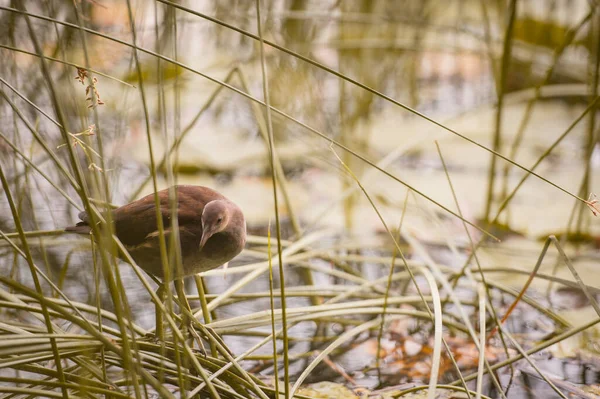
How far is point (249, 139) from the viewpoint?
305cm

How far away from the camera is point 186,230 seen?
93 cm

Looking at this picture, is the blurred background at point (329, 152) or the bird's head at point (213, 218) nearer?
the bird's head at point (213, 218)

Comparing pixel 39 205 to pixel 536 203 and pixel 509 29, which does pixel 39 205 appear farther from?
pixel 536 203

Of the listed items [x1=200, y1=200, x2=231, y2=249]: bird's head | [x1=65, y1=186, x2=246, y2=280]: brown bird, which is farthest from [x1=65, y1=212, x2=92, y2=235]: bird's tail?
[x1=200, y1=200, x2=231, y2=249]: bird's head

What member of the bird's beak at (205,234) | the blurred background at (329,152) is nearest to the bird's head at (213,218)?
the bird's beak at (205,234)

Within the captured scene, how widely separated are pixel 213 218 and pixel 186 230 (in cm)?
7

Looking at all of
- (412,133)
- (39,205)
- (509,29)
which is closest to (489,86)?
(412,133)

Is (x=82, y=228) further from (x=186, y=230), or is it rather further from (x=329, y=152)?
(x=329, y=152)

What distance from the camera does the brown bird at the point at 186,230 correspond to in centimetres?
92

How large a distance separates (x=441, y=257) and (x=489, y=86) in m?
2.37

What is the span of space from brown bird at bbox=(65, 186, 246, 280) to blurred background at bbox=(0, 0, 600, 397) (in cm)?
8

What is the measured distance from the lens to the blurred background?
3.77 ft

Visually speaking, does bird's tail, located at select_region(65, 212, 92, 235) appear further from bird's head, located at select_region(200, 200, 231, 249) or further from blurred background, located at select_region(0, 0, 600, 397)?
bird's head, located at select_region(200, 200, 231, 249)

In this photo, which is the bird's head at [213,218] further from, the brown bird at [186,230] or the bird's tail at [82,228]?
the bird's tail at [82,228]
